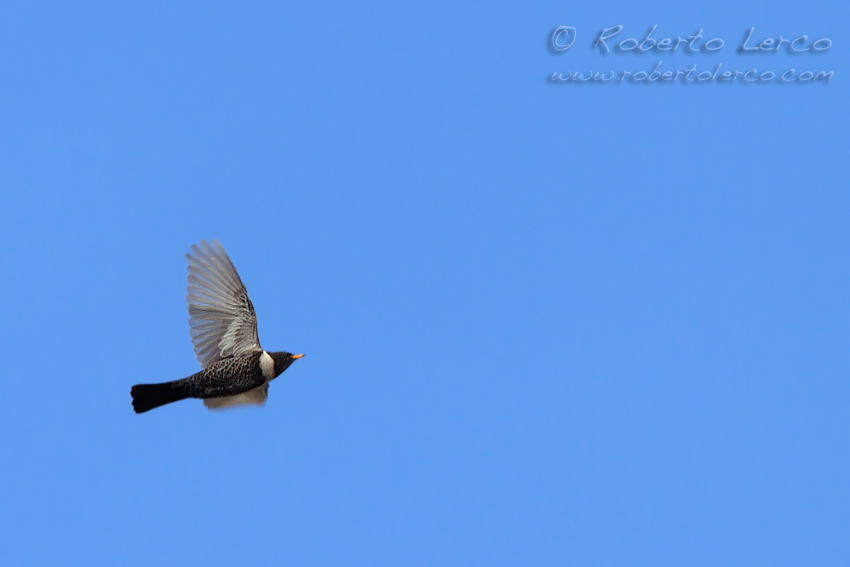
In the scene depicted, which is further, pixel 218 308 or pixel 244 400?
pixel 244 400

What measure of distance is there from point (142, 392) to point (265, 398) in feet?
5.50

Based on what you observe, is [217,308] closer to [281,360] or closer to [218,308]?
[218,308]

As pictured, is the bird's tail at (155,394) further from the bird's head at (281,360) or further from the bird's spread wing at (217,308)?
the bird's head at (281,360)

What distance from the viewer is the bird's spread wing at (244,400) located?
1255cm

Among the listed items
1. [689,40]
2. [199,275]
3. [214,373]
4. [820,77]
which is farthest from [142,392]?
[820,77]

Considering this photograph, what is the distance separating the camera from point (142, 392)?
11.8 meters

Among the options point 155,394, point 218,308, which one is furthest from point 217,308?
point 155,394

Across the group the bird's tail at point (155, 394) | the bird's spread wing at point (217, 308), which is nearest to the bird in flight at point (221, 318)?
the bird's spread wing at point (217, 308)

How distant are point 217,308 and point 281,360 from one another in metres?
1.08

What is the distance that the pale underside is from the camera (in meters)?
12.4

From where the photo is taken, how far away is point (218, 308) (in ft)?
40.6

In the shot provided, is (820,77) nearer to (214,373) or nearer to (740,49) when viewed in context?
(740,49)

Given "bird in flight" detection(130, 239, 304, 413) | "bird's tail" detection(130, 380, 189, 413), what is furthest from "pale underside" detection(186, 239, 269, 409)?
"bird's tail" detection(130, 380, 189, 413)

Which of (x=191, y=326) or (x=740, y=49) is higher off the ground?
(x=740, y=49)
